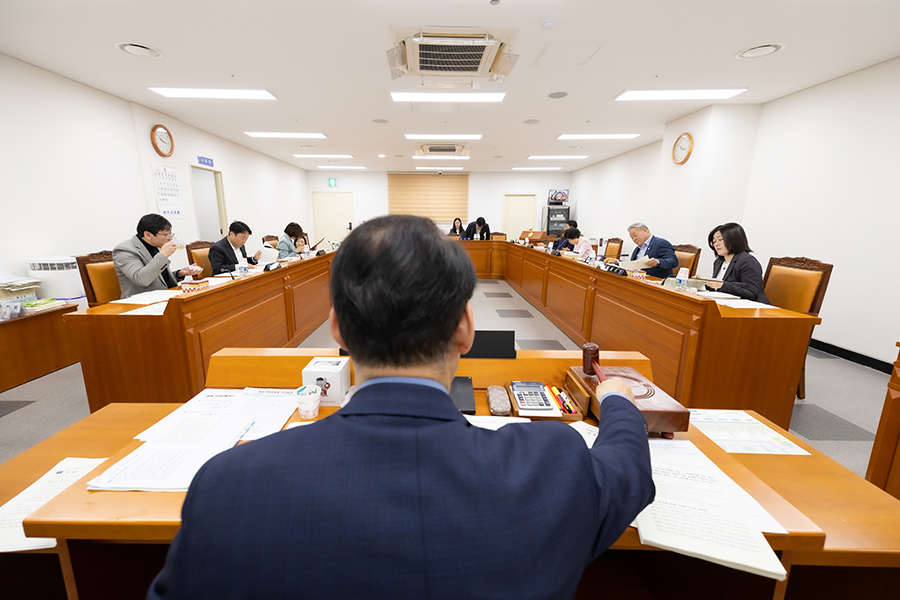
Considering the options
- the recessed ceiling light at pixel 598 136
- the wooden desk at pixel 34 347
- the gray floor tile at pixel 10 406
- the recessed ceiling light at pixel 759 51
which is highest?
the recessed ceiling light at pixel 598 136

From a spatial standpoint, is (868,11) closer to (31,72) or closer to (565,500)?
(565,500)

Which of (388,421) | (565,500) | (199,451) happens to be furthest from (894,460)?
(199,451)

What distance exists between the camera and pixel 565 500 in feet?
1.64

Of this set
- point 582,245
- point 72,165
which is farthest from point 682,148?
point 72,165

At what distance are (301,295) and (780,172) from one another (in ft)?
20.8

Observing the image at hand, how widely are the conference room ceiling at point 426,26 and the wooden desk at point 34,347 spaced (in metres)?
2.44

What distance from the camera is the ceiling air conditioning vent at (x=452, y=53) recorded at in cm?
299

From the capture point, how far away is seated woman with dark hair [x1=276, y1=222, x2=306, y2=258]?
212 inches

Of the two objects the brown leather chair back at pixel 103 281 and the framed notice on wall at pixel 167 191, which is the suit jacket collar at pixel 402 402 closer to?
the brown leather chair back at pixel 103 281

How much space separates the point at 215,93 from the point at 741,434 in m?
5.94

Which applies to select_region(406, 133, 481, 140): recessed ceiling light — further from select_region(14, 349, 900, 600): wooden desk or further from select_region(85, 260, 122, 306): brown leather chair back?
select_region(14, 349, 900, 600): wooden desk

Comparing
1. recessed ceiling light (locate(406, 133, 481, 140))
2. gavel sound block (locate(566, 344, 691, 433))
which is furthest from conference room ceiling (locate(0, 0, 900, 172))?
gavel sound block (locate(566, 344, 691, 433))

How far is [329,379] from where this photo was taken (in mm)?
1287

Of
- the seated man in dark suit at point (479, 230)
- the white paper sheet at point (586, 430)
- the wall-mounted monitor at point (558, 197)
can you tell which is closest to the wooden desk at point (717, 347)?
the white paper sheet at point (586, 430)
